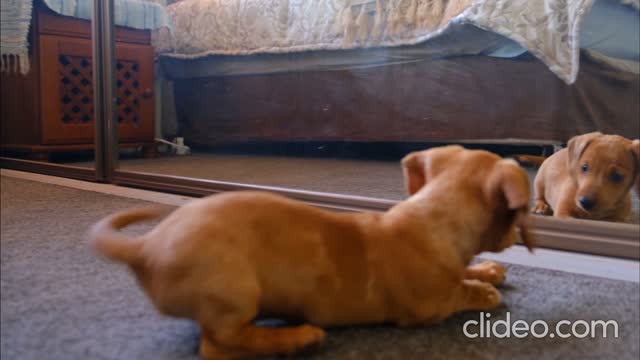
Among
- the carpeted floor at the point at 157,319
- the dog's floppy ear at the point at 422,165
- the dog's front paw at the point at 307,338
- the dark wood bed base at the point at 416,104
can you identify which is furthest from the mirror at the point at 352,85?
the dog's front paw at the point at 307,338

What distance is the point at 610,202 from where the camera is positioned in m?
1.02

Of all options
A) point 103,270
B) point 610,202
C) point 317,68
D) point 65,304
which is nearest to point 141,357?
point 65,304

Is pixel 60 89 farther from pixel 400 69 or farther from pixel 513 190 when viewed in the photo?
pixel 513 190

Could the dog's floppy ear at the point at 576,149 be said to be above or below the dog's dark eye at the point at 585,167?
above

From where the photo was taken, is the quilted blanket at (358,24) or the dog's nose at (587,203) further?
the quilted blanket at (358,24)

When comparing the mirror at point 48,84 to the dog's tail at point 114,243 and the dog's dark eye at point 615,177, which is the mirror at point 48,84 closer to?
the dog's tail at point 114,243

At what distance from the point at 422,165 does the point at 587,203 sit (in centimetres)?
49

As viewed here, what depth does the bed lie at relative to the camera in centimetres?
170

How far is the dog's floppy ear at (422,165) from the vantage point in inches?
25.9

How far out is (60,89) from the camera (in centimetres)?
218

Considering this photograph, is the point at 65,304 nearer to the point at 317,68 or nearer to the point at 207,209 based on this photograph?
the point at 207,209

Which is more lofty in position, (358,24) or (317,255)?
(358,24)

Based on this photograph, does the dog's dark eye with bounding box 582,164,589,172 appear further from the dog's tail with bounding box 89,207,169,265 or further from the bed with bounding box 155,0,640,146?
the dog's tail with bounding box 89,207,169,265

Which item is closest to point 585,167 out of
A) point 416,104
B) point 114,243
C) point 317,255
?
point 317,255
